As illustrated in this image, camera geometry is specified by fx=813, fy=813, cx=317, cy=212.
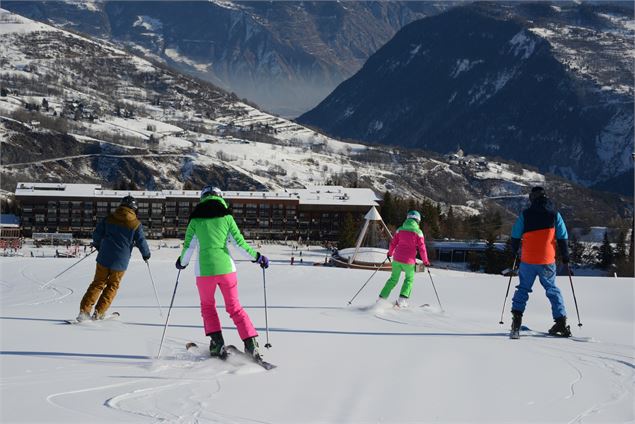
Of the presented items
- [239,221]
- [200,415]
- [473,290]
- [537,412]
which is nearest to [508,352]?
[537,412]

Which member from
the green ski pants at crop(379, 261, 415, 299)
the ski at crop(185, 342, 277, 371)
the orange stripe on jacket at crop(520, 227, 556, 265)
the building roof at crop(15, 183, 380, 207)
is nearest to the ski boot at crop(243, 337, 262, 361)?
the ski at crop(185, 342, 277, 371)

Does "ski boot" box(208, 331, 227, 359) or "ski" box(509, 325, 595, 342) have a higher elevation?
"ski boot" box(208, 331, 227, 359)

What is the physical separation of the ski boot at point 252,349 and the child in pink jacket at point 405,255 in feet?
17.9

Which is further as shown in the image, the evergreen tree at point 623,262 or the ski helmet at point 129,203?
the evergreen tree at point 623,262

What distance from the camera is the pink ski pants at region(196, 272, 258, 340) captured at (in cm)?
820

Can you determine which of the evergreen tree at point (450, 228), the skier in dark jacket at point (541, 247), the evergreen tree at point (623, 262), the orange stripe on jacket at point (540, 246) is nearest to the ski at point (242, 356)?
the skier in dark jacket at point (541, 247)

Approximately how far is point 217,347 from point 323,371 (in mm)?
1170

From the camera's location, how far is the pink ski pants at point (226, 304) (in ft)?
26.9

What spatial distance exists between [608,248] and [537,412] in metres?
72.9

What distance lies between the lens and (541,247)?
34.3ft

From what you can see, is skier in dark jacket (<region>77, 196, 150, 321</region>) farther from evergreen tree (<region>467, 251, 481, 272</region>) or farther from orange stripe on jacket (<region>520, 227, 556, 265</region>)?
evergreen tree (<region>467, 251, 481, 272</region>)

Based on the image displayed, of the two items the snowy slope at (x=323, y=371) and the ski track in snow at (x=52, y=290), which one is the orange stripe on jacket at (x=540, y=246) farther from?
the ski track in snow at (x=52, y=290)

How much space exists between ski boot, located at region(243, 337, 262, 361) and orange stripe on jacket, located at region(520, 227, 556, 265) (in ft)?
13.9

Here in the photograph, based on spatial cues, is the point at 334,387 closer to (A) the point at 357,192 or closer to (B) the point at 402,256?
(B) the point at 402,256
